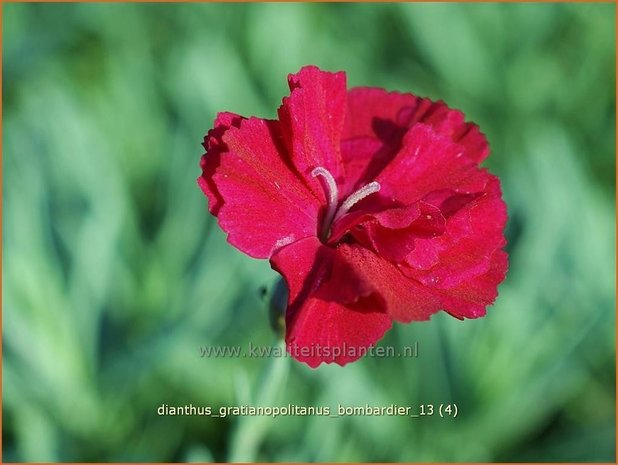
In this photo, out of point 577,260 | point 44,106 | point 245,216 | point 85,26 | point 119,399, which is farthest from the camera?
A: point 85,26

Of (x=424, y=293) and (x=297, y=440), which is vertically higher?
(x=424, y=293)

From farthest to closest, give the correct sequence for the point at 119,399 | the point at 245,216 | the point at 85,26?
the point at 85,26, the point at 119,399, the point at 245,216

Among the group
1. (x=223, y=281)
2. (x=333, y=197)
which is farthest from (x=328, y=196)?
(x=223, y=281)

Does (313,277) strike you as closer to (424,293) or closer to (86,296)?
(424,293)

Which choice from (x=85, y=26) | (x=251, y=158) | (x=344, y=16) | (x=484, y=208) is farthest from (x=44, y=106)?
(x=484, y=208)

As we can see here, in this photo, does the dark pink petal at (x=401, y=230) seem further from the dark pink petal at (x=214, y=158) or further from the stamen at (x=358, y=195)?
the dark pink petal at (x=214, y=158)

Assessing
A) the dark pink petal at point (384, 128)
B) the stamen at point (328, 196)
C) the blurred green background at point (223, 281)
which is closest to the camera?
the stamen at point (328, 196)

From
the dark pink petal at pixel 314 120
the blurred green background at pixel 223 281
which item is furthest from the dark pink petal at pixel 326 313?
the blurred green background at pixel 223 281
